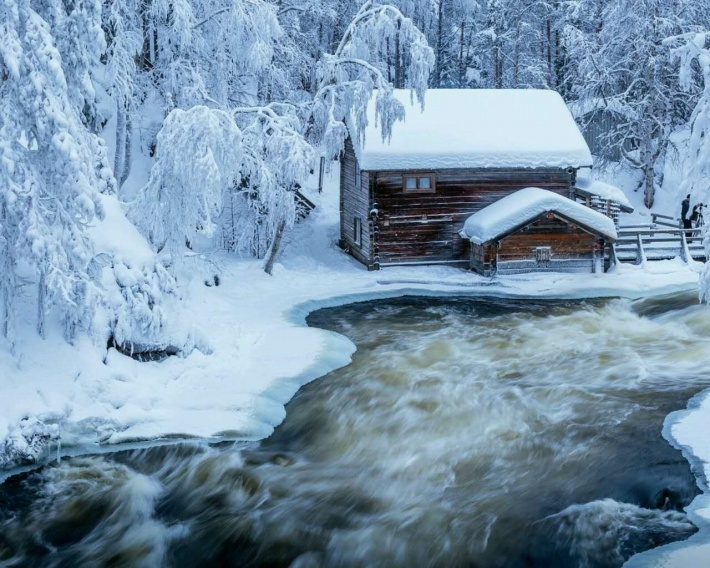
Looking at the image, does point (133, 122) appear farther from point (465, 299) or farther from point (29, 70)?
point (29, 70)

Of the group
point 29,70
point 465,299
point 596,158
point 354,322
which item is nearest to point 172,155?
point 29,70

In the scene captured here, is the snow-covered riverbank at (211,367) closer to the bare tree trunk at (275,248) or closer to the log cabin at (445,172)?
the bare tree trunk at (275,248)

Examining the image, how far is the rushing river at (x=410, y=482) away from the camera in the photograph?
28.9ft

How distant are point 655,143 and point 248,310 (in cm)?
2175

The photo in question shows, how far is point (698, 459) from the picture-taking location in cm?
1055

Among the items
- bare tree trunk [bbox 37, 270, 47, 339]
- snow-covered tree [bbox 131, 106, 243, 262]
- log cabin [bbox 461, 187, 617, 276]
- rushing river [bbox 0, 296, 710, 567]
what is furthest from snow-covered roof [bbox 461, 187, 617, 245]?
bare tree trunk [bbox 37, 270, 47, 339]

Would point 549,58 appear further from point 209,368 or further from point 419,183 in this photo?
point 209,368

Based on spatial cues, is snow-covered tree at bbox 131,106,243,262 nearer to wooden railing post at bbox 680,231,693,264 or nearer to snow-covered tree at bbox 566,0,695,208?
wooden railing post at bbox 680,231,693,264

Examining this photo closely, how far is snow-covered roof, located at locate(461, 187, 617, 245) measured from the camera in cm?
2288

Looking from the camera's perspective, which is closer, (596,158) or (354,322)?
(354,322)

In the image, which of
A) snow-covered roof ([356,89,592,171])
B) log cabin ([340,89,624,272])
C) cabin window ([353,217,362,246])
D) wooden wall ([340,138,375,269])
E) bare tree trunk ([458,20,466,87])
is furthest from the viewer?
bare tree trunk ([458,20,466,87])

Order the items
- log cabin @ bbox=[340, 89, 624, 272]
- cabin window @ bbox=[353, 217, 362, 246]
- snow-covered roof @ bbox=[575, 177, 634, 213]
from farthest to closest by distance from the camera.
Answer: snow-covered roof @ bbox=[575, 177, 634, 213] < cabin window @ bbox=[353, 217, 362, 246] < log cabin @ bbox=[340, 89, 624, 272]

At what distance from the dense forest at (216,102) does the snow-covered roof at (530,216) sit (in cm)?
341

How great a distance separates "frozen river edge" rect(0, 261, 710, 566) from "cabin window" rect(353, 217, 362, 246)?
1.88 meters
